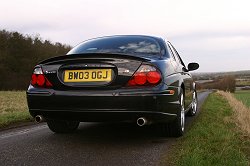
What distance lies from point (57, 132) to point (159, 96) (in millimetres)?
2050

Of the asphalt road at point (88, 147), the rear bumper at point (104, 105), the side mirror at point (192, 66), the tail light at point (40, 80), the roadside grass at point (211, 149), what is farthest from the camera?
the side mirror at point (192, 66)

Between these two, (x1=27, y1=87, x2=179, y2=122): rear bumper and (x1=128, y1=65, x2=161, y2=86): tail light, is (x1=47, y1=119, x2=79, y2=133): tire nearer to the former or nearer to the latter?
(x1=27, y1=87, x2=179, y2=122): rear bumper

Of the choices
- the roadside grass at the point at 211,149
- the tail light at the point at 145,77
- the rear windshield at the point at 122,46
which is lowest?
the roadside grass at the point at 211,149

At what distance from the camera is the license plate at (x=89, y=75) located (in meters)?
3.73

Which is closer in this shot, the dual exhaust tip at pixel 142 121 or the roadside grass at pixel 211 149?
the roadside grass at pixel 211 149

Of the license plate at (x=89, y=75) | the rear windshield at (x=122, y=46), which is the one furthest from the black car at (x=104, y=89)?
the rear windshield at (x=122, y=46)

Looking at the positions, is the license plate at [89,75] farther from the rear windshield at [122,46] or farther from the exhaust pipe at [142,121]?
the rear windshield at [122,46]

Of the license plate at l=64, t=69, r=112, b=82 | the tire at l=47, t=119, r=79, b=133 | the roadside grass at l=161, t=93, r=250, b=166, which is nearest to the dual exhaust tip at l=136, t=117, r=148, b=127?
the roadside grass at l=161, t=93, r=250, b=166

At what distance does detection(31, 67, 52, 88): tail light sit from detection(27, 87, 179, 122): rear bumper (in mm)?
97

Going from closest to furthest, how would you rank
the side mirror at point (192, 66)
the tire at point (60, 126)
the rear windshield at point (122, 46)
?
1. the rear windshield at point (122, 46)
2. the tire at point (60, 126)
3. the side mirror at point (192, 66)

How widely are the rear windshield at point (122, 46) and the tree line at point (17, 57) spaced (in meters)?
40.0

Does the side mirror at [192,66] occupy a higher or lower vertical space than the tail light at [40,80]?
lower

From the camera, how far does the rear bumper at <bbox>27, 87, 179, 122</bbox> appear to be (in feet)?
12.0

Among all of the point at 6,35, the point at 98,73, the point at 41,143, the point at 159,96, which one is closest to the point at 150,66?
the point at 159,96
